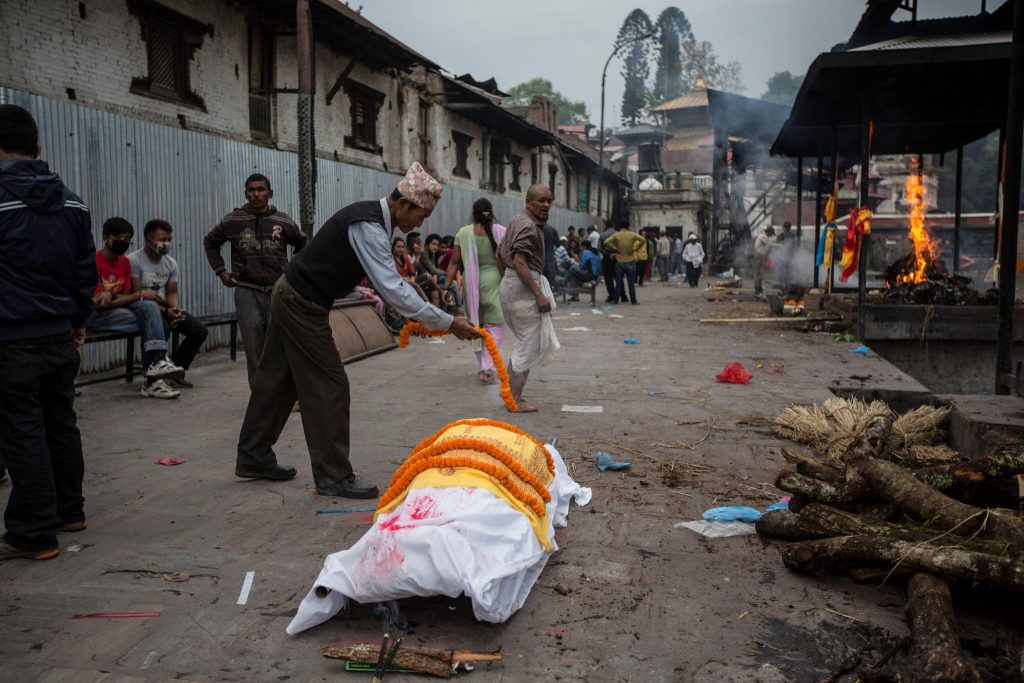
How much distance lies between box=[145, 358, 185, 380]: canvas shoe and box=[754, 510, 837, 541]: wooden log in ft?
19.2

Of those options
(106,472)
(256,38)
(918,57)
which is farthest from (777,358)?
(256,38)

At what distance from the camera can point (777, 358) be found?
414 inches

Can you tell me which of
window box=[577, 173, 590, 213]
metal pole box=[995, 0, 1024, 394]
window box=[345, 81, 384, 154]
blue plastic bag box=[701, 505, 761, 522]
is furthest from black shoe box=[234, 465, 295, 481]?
window box=[577, 173, 590, 213]

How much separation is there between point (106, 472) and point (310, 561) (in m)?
2.25

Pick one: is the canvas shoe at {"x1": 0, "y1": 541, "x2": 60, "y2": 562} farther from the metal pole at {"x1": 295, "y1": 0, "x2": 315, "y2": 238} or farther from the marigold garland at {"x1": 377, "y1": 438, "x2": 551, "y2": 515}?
the metal pole at {"x1": 295, "y1": 0, "x2": 315, "y2": 238}

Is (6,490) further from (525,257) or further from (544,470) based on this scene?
(525,257)

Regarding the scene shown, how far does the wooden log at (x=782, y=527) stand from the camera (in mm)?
3975

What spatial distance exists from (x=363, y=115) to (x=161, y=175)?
340 inches

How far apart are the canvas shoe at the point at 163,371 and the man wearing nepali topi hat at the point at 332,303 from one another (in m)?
3.45

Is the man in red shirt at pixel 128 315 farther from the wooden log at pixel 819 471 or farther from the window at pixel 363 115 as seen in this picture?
the window at pixel 363 115

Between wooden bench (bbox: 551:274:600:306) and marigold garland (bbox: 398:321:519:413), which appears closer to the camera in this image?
marigold garland (bbox: 398:321:519:413)

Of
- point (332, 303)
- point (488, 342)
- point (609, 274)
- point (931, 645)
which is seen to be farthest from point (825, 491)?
point (609, 274)

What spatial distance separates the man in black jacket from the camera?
12.3 feet

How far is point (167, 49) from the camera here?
1173cm
